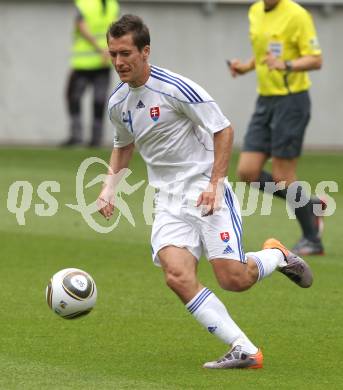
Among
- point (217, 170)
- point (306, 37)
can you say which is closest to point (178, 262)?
point (217, 170)

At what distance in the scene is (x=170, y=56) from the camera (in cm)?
2322

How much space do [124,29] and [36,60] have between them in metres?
15.5

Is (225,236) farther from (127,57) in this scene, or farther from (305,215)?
(305,215)

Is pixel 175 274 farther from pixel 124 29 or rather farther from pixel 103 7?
pixel 103 7

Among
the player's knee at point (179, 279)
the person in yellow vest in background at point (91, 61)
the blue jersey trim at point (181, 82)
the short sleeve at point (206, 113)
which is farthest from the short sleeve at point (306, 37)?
the person in yellow vest in background at point (91, 61)

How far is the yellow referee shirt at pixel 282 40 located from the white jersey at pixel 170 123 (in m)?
4.00

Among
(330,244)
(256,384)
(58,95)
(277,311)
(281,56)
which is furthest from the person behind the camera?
(58,95)

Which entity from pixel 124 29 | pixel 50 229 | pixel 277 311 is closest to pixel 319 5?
pixel 50 229

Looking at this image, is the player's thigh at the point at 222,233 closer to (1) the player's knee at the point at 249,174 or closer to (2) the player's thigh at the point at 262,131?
(1) the player's knee at the point at 249,174

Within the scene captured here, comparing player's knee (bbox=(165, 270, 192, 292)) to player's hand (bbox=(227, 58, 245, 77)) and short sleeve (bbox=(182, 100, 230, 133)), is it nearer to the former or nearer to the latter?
short sleeve (bbox=(182, 100, 230, 133))

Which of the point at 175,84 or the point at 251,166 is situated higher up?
the point at 175,84

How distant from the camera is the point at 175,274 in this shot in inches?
291

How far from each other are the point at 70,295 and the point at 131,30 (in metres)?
1.53

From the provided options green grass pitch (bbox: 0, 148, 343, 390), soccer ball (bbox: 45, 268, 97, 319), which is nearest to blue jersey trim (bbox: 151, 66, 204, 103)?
soccer ball (bbox: 45, 268, 97, 319)
